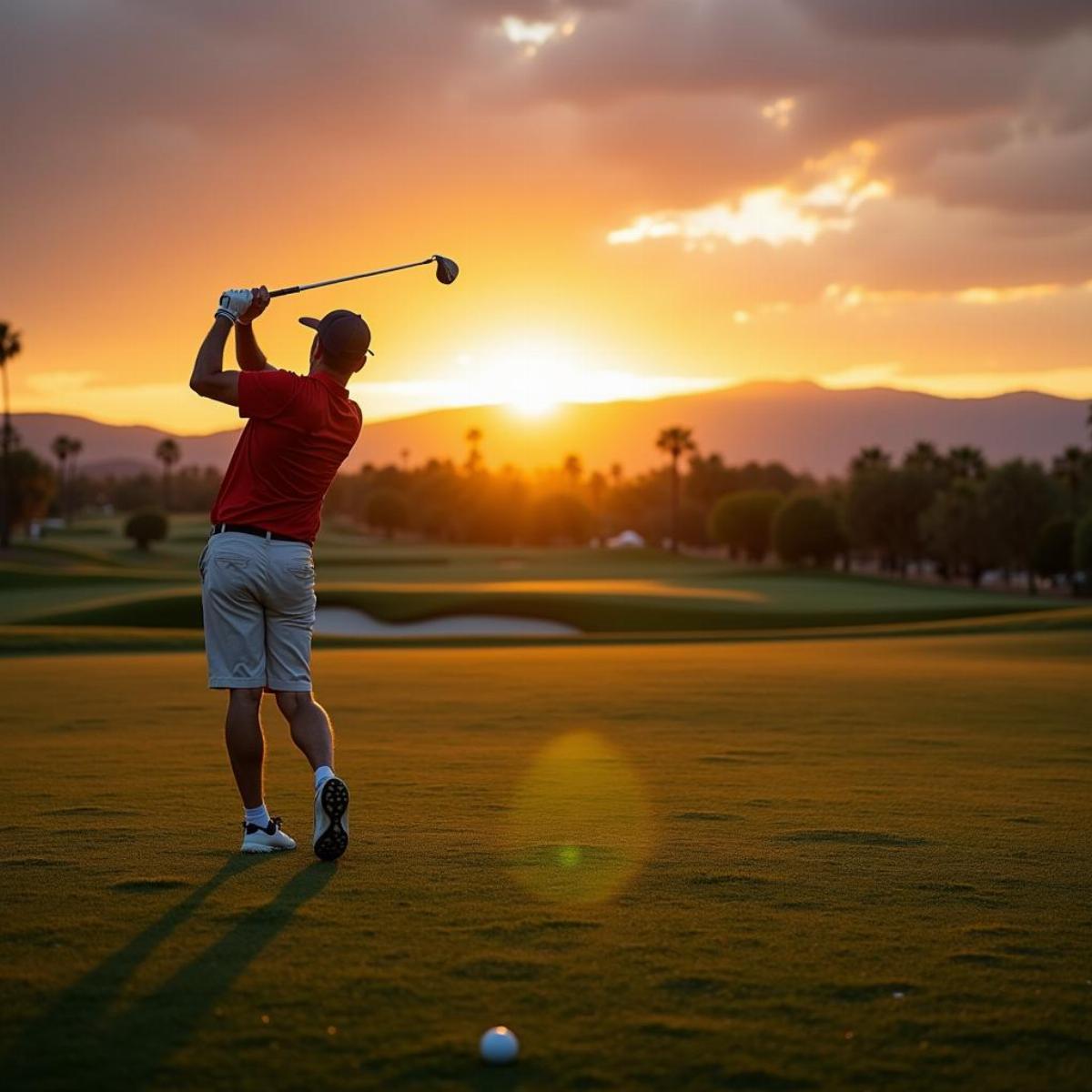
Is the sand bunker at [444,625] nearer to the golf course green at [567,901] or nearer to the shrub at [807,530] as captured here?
the golf course green at [567,901]

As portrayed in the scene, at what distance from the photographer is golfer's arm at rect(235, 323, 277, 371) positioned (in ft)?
26.7

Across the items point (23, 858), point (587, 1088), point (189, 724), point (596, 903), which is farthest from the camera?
point (189, 724)

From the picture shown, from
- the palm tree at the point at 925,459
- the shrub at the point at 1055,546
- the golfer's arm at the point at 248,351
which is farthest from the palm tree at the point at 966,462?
the golfer's arm at the point at 248,351

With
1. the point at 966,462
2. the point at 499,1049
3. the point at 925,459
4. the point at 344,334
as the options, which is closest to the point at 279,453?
the point at 344,334

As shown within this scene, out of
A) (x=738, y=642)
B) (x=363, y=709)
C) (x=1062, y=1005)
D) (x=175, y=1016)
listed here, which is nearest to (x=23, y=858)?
(x=175, y=1016)

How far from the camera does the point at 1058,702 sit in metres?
16.7

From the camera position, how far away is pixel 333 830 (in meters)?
7.17

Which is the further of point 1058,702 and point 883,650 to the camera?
point 883,650

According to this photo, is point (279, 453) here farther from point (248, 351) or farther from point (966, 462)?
point (966, 462)

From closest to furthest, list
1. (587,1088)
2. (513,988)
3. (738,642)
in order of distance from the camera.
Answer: (587,1088)
(513,988)
(738,642)

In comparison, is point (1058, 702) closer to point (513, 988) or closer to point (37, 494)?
point (513, 988)

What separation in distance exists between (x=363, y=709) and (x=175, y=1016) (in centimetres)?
1149

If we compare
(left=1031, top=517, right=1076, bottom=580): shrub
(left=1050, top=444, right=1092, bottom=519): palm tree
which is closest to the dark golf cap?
(left=1031, top=517, right=1076, bottom=580): shrub

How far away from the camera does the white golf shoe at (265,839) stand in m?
7.62
